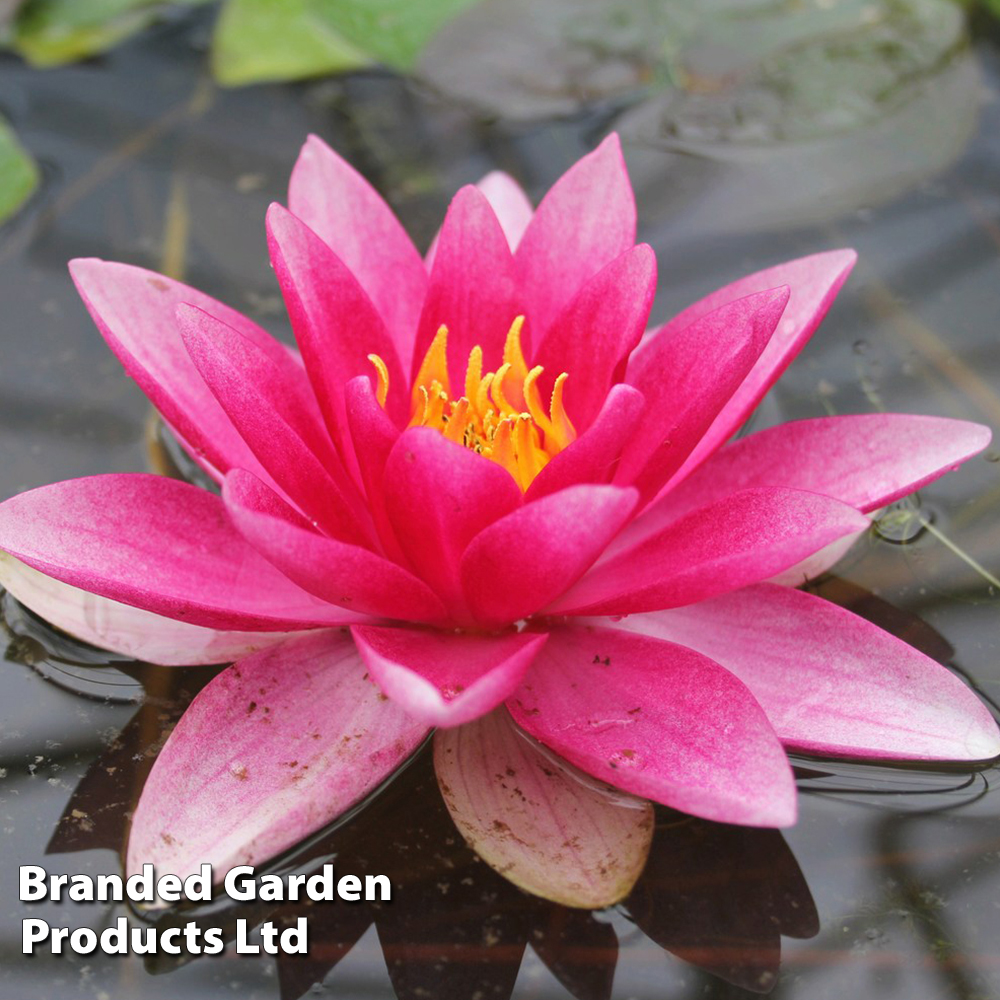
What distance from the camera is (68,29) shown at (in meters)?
2.96

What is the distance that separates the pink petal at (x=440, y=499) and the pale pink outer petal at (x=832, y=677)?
1.02 ft

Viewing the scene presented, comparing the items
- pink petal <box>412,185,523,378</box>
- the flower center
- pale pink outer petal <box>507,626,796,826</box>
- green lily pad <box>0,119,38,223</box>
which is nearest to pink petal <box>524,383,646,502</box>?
the flower center

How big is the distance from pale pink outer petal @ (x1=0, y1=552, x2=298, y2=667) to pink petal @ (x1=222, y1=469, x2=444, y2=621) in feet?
0.70

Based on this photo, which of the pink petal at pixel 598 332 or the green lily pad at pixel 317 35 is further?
the green lily pad at pixel 317 35

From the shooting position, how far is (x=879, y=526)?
1856 millimetres

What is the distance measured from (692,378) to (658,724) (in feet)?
1.52

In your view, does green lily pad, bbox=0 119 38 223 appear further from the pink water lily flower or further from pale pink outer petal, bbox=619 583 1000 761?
pale pink outer petal, bbox=619 583 1000 761

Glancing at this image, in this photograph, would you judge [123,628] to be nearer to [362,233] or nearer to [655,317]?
[362,233]

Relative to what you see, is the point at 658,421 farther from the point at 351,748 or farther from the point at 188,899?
the point at 188,899

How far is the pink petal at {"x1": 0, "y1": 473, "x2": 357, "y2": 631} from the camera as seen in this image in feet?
4.44

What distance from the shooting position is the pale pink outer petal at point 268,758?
130cm

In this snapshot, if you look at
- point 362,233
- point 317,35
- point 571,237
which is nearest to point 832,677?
point 571,237

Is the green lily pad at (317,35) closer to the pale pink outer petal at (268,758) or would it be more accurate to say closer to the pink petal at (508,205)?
the pink petal at (508,205)

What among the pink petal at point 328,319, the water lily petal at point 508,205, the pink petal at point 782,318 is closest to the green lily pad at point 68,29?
the water lily petal at point 508,205
